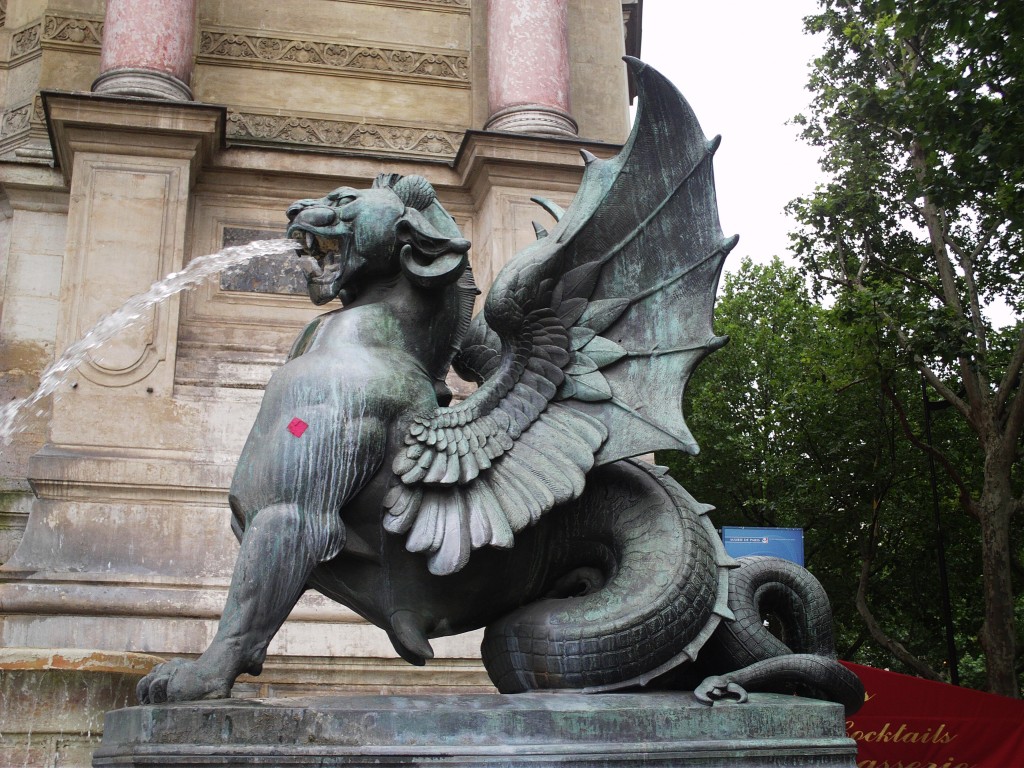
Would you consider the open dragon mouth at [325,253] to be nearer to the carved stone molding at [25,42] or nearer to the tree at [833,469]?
the carved stone molding at [25,42]

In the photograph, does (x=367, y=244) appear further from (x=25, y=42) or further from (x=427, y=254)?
(x=25, y=42)

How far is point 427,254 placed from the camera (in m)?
3.76

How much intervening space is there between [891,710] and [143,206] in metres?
7.51

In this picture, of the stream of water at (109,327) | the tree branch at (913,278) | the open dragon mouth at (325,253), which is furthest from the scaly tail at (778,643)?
the tree branch at (913,278)

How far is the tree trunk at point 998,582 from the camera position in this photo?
12.4 meters

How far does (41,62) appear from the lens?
10727 mm

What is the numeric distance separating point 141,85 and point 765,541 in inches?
A: 261

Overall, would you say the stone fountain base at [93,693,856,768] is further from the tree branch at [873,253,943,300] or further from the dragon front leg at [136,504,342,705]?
the tree branch at [873,253,943,300]

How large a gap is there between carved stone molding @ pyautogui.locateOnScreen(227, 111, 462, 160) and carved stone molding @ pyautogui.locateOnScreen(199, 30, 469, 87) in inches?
23.7

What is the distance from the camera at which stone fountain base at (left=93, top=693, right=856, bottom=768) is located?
289 centimetres

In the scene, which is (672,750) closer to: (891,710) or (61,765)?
(61,765)

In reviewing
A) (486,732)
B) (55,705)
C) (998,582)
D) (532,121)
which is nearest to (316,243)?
(486,732)

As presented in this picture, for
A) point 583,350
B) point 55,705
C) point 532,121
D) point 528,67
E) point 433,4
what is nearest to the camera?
point 583,350

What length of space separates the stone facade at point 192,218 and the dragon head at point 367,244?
3.97 meters
